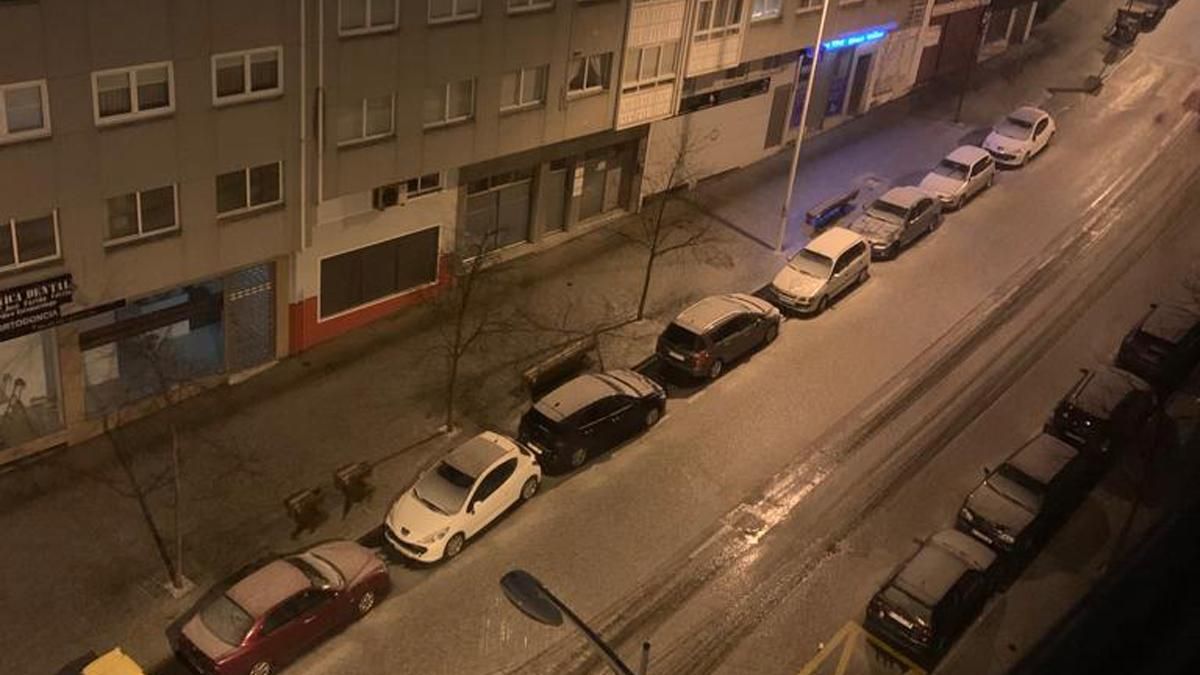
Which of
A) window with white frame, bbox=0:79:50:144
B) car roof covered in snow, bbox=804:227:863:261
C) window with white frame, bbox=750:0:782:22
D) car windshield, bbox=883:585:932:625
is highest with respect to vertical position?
window with white frame, bbox=0:79:50:144

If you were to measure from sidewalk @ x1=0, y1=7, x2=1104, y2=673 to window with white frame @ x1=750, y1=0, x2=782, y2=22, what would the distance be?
719cm

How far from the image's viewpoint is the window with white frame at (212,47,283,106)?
29844 millimetres

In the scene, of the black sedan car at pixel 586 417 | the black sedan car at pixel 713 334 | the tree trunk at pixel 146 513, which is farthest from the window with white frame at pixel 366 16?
the tree trunk at pixel 146 513

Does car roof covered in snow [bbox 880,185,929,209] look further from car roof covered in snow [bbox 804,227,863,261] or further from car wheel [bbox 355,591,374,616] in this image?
car wheel [bbox 355,591,374,616]

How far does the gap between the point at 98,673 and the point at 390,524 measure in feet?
23.9

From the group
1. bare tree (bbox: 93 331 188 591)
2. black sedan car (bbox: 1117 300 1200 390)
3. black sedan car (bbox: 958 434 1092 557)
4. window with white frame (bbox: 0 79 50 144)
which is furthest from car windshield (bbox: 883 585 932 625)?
window with white frame (bbox: 0 79 50 144)

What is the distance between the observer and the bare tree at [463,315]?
34.7 m

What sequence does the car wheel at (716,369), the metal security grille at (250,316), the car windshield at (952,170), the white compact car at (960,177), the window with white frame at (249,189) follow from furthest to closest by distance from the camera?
the car windshield at (952,170) < the white compact car at (960,177) < the car wheel at (716,369) < the metal security grille at (250,316) < the window with white frame at (249,189)

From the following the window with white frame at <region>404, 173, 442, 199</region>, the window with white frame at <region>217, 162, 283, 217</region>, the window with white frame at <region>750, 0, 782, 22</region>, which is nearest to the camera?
the window with white frame at <region>217, 162, 283, 217</region>

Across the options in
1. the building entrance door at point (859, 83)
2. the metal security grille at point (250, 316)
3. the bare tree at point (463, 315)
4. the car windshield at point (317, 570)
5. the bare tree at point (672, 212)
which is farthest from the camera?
the building entrance door at point (859, 83)

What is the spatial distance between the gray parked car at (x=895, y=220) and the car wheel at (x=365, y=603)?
23.6 meters

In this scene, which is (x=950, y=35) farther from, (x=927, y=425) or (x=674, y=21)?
(x=927, y=425)

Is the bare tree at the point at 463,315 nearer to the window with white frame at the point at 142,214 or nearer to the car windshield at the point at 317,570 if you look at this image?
the car windshield at the point at 317,570

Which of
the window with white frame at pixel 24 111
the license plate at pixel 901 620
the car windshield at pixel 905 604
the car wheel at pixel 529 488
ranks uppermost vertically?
the window with white frame at pixel 24 111
